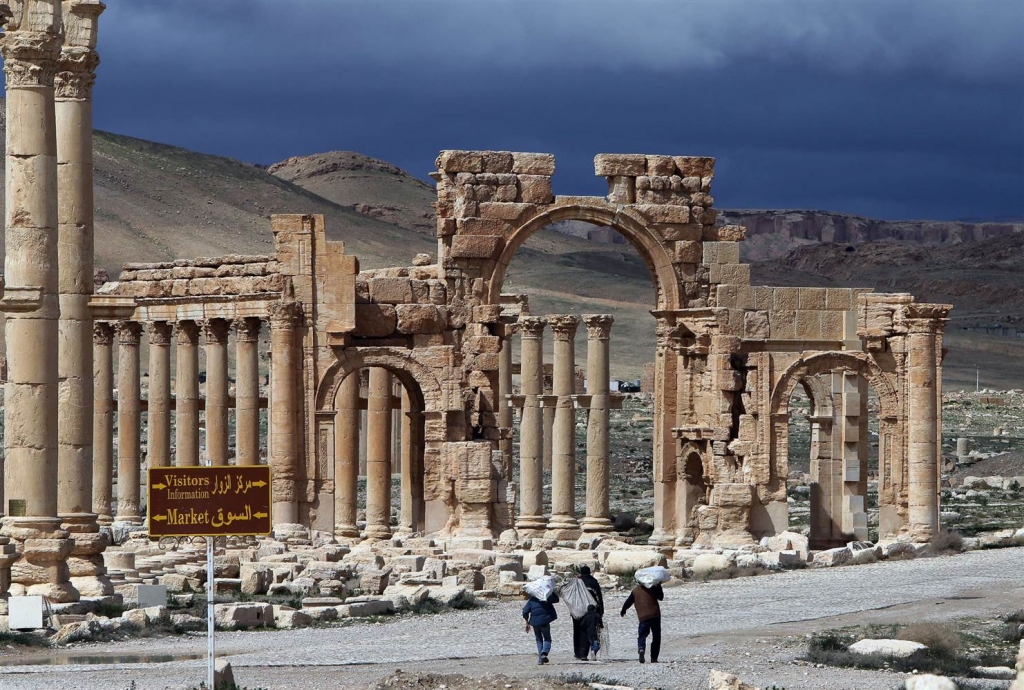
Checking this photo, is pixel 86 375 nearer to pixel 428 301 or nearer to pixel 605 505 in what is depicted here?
pixel 428 301

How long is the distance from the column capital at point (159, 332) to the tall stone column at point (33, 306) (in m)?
17.0

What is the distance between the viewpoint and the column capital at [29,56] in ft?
87.5

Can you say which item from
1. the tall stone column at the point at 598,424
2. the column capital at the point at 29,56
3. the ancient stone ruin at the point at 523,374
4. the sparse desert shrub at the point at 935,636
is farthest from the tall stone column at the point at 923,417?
the column capital at the point at 29,56

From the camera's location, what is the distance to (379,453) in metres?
44.7

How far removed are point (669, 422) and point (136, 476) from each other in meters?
11.9

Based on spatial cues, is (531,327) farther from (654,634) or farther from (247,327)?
(654,634)

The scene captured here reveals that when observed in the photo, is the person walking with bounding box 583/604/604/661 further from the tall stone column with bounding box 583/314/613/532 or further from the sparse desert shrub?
the tall stone column with bounding box 583/314/613/532

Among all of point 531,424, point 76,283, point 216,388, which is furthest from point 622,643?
point 531,424

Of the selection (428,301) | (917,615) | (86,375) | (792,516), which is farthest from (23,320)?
(792,516)

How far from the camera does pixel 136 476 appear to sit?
4638 centimetres

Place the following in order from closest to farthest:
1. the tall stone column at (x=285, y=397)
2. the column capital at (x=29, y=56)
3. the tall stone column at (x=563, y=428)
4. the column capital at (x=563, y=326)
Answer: the column capital at (x=29, y=56), the tall stone column at (x=285, y=397), the tall stone column at (x=563, y=428), the column capital at (x=563, y=326)

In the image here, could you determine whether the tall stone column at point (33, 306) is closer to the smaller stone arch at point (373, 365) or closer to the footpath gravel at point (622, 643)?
the footpath gravel at point (622, 643)

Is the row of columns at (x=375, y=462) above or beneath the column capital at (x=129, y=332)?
beneath

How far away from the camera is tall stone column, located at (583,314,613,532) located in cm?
4466
